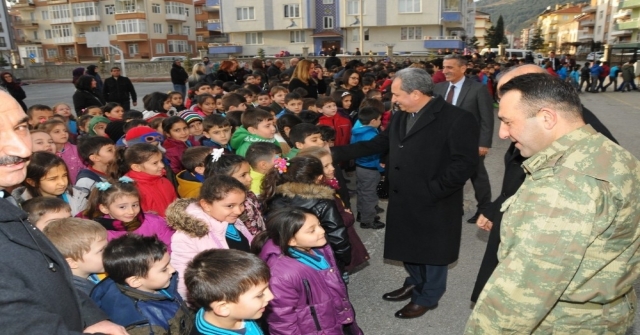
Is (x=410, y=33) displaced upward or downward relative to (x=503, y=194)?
upward

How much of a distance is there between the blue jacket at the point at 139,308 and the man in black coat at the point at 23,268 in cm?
60

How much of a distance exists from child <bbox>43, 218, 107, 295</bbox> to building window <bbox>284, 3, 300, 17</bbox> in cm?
5001

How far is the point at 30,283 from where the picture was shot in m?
1.46

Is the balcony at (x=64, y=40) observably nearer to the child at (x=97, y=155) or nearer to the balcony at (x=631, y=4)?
the child at (x=97, y=155)

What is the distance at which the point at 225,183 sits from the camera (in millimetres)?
3082

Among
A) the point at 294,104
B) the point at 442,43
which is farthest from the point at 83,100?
the point at 442,43

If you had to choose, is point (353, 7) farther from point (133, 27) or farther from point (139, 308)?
point (139, 308)

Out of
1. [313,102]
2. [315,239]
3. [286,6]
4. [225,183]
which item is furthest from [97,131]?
[286,6]

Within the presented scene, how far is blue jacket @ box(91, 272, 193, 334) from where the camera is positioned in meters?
2.31

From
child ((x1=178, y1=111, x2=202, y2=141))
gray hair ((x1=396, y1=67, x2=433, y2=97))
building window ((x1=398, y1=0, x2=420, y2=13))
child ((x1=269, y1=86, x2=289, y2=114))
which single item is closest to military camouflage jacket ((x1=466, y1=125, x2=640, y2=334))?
gray hair ((x1=396, y1=67, x2=433, y2=97))

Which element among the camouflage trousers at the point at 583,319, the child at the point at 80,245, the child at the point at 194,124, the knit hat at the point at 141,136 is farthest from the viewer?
the child at the point at 194,124

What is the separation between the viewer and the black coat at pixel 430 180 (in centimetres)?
340

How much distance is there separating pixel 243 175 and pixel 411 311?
5.93 feet

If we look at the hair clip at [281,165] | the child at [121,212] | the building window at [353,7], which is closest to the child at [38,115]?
the child at [121,212]
